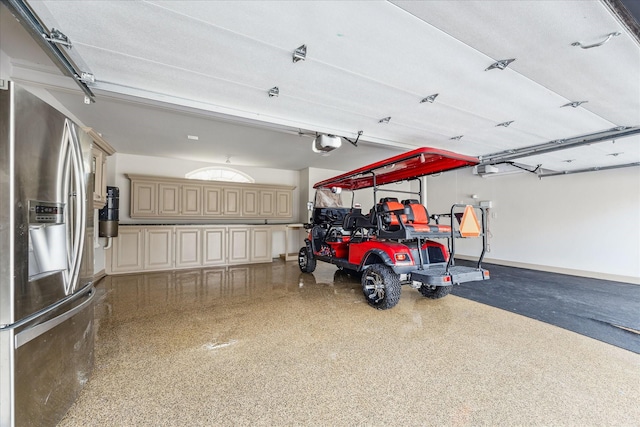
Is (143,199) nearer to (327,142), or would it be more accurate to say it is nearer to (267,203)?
(267,203)

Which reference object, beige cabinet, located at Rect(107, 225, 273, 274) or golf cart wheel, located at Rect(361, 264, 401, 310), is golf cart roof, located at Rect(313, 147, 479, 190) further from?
beige cabinet, located at Rect(107, 225, 273, 274)

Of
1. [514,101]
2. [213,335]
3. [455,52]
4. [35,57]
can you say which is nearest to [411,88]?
[455,52]

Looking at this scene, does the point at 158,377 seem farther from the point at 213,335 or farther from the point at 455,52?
the point at 455,52

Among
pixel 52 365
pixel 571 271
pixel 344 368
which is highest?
pixel 52 365

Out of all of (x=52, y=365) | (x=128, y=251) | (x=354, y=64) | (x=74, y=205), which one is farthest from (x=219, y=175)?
(x=52, y=365)

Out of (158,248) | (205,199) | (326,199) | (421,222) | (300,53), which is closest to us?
(300,53)

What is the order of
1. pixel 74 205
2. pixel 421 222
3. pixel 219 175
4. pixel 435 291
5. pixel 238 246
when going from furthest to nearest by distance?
pixel 219 175 < pixel 238 246 < pixel 435 291 < pixel 421 222 < pixel 74 205

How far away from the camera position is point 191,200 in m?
6.24

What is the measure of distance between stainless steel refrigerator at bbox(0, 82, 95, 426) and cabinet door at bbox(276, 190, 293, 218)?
557cm

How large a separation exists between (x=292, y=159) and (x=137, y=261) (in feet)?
13.7

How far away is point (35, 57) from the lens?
2.37 m

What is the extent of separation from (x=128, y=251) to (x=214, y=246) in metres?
1.70

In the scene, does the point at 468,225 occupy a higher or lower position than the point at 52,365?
higher

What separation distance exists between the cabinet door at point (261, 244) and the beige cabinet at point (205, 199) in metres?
0.47
